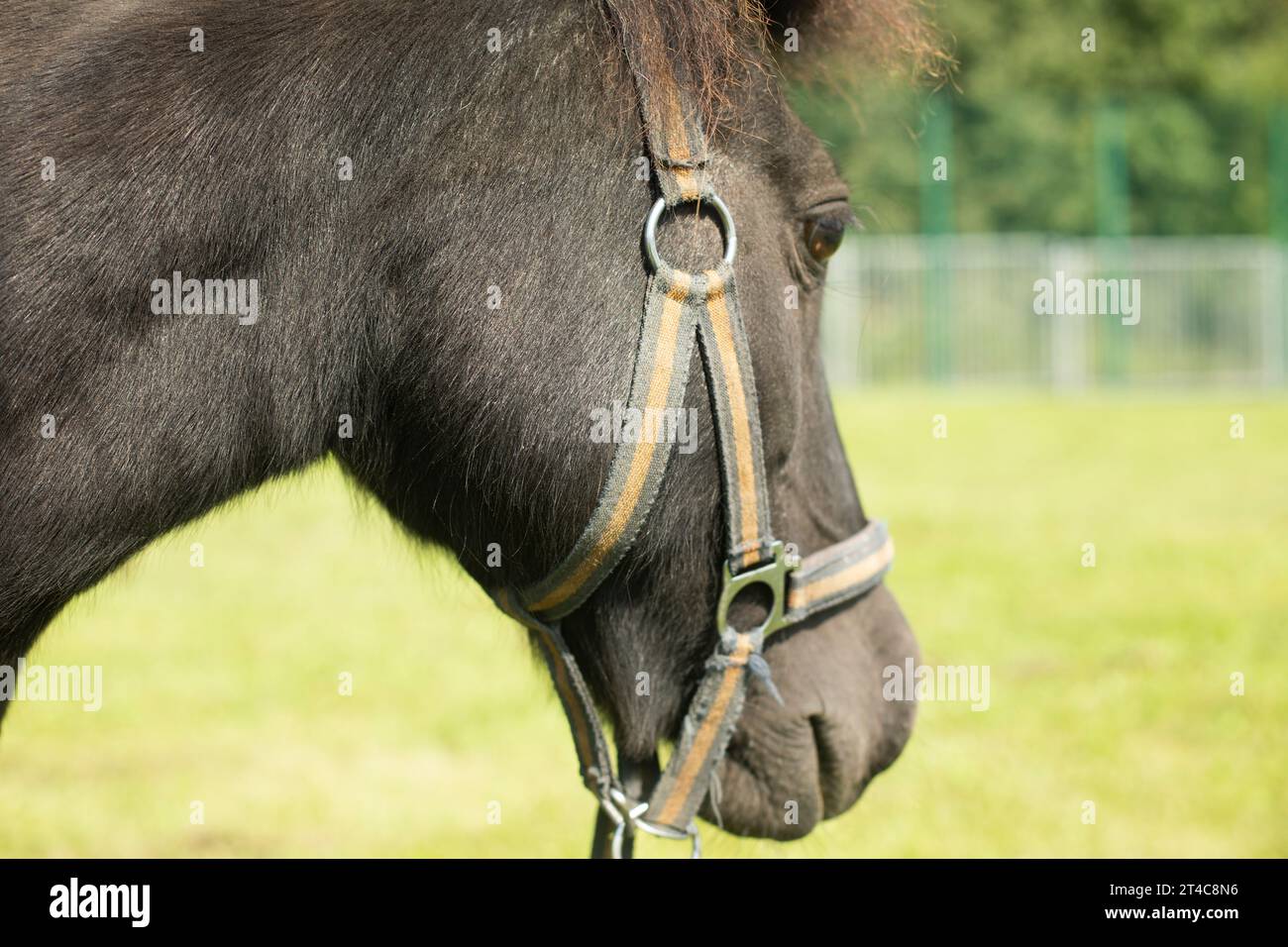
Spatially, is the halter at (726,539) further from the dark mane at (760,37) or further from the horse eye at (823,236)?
the horse eye at (823,236)

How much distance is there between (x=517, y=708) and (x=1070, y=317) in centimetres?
1407

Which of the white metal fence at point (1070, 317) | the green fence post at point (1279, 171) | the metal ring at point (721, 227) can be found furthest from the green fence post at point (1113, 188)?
the metal ring at point (721, 227)

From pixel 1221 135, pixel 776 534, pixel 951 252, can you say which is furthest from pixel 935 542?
pixel 1221 135

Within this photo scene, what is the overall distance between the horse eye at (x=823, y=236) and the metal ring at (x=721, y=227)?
205 millimetres

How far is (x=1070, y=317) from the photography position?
58.0 ft

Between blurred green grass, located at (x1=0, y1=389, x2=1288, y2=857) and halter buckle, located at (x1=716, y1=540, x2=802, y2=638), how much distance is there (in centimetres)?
58

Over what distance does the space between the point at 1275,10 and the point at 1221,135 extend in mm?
7118

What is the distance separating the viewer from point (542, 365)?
195 cm

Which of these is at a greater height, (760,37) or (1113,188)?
(1113,188)

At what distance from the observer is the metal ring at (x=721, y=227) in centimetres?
196

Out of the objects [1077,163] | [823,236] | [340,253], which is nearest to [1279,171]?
[1077,163]

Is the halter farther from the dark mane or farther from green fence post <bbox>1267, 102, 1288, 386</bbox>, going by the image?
green fence post <bbox>1267, 102, 1288, 386</bbox>

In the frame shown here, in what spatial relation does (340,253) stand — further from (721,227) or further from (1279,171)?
(1279,171)

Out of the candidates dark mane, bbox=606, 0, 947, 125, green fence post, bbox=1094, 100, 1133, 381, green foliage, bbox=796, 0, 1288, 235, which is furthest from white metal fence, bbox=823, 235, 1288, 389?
dark mane, bbox=606, 0, 947, 125
